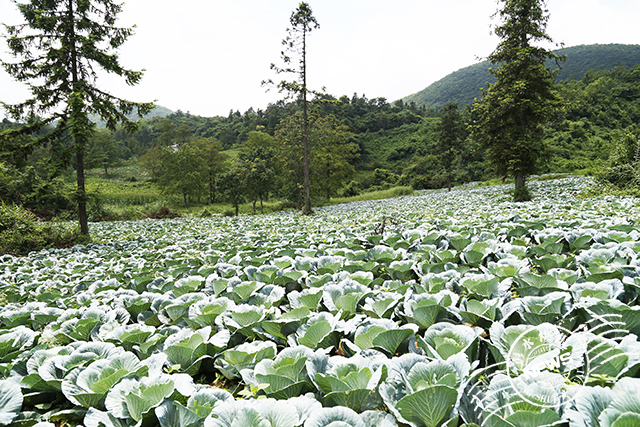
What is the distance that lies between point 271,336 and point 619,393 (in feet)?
5.50

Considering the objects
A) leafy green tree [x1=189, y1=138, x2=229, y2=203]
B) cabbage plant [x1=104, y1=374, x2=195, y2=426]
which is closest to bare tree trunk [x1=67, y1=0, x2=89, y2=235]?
cabbage plant [x1=104, y1=374, x2=195, y2=426]

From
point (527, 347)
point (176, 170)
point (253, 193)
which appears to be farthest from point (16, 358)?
point (176, 170)

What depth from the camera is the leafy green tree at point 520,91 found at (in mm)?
16672

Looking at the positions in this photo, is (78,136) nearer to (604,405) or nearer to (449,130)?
(604,405)

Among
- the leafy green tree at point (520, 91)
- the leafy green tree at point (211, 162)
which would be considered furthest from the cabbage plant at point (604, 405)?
the leafy green tree at point (211, 162)

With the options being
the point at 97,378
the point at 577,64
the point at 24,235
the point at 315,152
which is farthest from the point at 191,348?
the point at 577,64

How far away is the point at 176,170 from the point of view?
40750 mm

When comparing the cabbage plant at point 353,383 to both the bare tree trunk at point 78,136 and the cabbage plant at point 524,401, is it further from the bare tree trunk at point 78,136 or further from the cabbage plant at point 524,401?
the bare tree trunk at point 78,136

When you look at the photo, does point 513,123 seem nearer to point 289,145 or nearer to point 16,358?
point 289,145

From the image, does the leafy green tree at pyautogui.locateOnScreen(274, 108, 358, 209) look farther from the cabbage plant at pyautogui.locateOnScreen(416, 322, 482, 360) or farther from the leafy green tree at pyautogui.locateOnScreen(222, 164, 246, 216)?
the cabbage plant at pyautogui.locateOnScreen(416, 322, 482, 360)

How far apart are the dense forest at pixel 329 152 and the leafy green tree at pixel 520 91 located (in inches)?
59.8

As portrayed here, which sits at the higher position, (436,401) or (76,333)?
(436,401)

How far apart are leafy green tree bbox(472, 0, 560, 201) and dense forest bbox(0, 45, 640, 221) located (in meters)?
1.52

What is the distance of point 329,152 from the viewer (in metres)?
36.5
